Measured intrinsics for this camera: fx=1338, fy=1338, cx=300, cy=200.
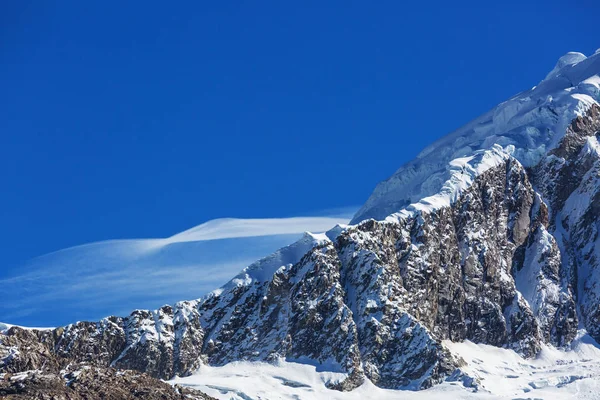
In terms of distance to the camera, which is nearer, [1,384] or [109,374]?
[1,384]

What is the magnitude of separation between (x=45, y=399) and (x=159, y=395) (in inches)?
865

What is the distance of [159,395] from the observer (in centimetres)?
19988

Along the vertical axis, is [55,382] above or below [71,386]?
above

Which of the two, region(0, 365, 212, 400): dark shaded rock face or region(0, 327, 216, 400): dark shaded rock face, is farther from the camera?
region(0, 327, 216, 400): dark shaded rock face

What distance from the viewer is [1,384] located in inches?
7313

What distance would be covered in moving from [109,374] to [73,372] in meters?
6.64

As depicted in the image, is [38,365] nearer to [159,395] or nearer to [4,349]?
[4,349]

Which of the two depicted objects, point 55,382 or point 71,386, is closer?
point 55,382

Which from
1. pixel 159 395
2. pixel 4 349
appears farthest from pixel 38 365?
pixel 159 395

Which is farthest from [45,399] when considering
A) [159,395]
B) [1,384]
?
[159,395]

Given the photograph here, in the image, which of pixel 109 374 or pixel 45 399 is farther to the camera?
pixel 109 374

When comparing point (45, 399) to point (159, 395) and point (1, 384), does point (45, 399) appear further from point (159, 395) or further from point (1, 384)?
point (159, 395)

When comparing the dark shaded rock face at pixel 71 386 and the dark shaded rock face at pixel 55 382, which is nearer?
the dark shaded rock face at pixel 71 386

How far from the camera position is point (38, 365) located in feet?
650
